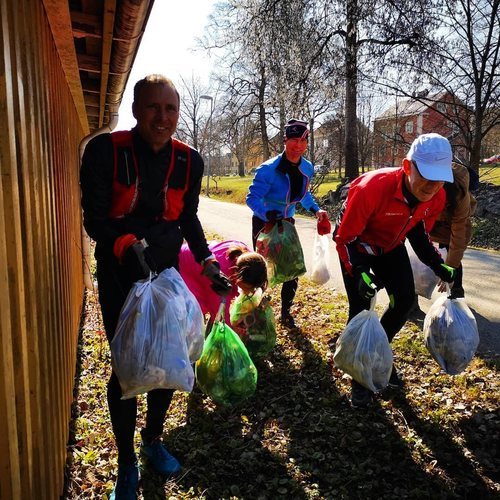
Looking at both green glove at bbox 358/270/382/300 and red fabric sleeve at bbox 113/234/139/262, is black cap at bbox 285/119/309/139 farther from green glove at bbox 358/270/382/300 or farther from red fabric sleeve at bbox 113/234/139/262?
red fabric sleeve at bbox 113/234/139/262

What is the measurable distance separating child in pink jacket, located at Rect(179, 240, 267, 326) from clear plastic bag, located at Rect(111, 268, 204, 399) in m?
1.15

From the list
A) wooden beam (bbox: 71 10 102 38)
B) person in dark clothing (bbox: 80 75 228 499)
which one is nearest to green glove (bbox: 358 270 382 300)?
person in dark clothing (bbox: 80 75 228 499)

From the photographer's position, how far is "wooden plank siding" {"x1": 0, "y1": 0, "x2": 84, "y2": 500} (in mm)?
1408

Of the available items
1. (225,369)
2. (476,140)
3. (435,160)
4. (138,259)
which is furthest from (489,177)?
(138,259)

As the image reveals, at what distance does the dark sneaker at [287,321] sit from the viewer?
4.93 metres

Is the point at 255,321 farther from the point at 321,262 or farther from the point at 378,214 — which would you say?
the point at 321,262

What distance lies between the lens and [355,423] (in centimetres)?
315

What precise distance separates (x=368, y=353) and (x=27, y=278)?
2.12m

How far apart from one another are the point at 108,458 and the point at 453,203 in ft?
10.9

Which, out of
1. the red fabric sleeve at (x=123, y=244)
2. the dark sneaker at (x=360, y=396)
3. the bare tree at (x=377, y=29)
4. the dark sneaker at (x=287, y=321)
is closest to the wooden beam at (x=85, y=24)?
the red fabric sleeve at (x=123, y=244)

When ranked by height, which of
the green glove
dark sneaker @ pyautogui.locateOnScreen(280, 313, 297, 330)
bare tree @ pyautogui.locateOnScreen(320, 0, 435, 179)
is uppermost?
bare tree @ pyautogui.locateOnScreen(320, 0, 435, 179)

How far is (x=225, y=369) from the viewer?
2.95 m

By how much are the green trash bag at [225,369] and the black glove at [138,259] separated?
0.96 m

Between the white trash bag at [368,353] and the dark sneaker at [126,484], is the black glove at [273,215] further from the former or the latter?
the dark sneaker at [126,484]
